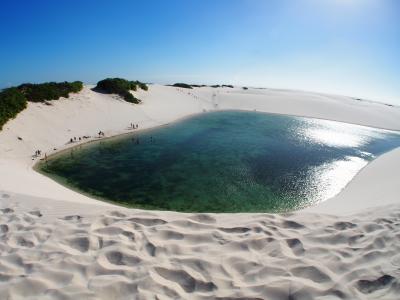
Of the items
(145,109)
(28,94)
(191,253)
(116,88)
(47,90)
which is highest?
(116,88)

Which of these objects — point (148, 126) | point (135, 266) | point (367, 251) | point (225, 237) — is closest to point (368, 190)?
point (367, 251)

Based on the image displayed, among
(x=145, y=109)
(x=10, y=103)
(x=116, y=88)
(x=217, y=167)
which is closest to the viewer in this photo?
(x=217, y=167)

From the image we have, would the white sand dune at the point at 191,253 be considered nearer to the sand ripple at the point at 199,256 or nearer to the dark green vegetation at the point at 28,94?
the sand ripple at the point at 199,256

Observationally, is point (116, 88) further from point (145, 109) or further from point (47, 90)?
point (47, 90)

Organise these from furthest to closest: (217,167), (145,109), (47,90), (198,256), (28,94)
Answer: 1. (145,109)
2. (47,90)
3. (28,94)
4. (217,167)
5. (198,256)

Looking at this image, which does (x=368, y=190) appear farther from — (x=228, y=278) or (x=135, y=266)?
(x=135, y=266)

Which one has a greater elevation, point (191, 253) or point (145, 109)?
point (145, 109)

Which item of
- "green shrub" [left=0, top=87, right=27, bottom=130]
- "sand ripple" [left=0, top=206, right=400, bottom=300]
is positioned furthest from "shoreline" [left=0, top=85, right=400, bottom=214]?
"sand ripple" [left=0, top=206, right=400, bottom=300]

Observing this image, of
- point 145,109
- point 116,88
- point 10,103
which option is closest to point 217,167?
point 10,103
